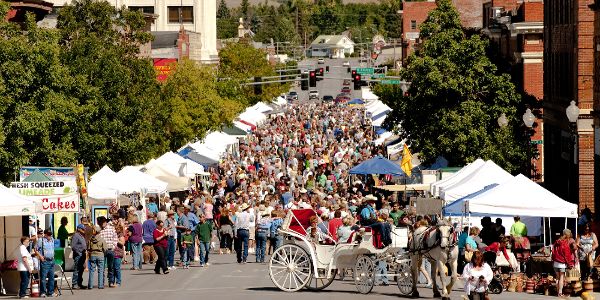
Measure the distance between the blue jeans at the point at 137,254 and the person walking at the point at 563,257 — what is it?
38.7ft

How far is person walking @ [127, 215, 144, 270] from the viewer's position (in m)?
35.3

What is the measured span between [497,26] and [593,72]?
66.2 ft

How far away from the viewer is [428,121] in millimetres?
51500

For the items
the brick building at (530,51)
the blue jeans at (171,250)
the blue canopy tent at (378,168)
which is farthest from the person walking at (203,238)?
the brick building at (530,51)

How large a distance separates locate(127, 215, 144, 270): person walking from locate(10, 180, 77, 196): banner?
5.95 ft

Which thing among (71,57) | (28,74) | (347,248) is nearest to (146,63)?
(71,57)

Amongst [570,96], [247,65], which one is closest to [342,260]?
[570,96]

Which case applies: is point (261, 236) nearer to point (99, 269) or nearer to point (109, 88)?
point (99, 269)

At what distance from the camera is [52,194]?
34.9m

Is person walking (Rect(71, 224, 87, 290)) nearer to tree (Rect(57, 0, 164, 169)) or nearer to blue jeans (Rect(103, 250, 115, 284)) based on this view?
blue jeans (Rect(103, 250, 115, 284))

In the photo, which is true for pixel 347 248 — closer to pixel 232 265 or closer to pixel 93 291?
pixel 93 291

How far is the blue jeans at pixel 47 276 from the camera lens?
28.9 meters

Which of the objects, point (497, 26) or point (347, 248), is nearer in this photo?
point (347, 248)

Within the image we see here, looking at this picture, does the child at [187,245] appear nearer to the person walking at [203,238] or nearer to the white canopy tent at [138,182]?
the person walking at [203,238]
